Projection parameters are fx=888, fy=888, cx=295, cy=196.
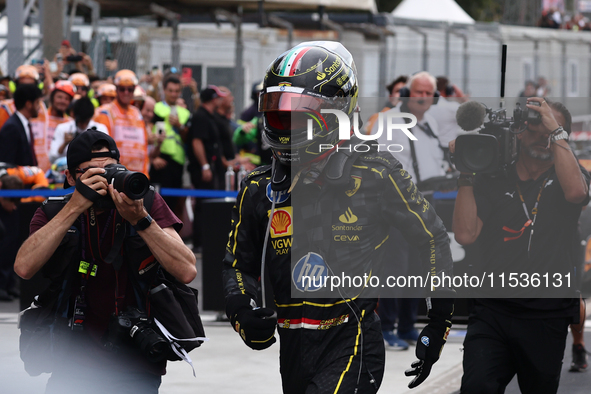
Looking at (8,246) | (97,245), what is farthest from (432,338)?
(8,246)

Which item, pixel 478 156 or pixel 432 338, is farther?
pixel 478 156

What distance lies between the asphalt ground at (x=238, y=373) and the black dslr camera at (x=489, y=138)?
242 centimetres

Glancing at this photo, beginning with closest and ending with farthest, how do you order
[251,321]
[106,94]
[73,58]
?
[251,321] → [106,94] → [73,58]

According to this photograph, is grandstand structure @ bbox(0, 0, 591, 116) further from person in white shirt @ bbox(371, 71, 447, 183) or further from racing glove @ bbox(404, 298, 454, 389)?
racing glove @ bbox(404, 298, 454, 389)

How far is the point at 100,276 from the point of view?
366cm

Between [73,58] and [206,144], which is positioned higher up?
[73,58]

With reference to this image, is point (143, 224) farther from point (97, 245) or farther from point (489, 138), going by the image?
point (489, 138)

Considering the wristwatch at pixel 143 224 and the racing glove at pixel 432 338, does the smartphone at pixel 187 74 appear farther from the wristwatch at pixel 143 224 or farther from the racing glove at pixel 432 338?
the racing glove at pixel 432 338

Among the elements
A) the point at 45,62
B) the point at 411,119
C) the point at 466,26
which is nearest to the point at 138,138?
the point at 45,62

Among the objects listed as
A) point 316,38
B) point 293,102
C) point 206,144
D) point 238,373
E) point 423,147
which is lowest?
point 238,373

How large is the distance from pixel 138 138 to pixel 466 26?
984cm

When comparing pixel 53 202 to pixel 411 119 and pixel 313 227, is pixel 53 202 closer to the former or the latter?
pixel 313 227

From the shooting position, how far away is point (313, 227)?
11.0 feet

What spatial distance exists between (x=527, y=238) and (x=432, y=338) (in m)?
1.06
